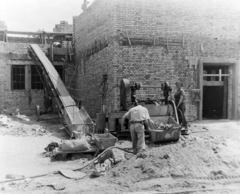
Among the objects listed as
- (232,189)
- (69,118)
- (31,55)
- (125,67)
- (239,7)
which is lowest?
(232,189)

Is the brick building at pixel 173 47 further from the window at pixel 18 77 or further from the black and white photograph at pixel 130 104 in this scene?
the window at pixel 18 77

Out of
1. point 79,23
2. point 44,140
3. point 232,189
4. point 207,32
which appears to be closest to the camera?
point 232,189

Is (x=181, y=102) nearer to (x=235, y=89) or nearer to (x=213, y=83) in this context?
(x=213, y=83)

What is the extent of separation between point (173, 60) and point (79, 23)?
7384 mm

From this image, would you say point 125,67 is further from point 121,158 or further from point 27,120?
point 27,120

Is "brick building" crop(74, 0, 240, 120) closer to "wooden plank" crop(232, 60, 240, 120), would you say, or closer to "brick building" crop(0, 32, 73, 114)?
"wooden plank" crop(232, 60, 240, 120)

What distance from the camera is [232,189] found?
614 centimetres

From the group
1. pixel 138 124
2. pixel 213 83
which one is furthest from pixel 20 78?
pixel 138 124

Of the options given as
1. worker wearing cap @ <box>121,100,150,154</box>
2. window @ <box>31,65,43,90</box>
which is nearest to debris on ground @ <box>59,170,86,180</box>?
worker wearing cap @ <box>121,100,150,154</box>

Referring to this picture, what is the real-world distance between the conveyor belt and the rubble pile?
3.88m

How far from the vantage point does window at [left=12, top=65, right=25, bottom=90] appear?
1798 cm

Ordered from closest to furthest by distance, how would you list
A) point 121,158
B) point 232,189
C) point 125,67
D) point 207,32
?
point 232,189, point 121,158, point 125,67, point 207,32

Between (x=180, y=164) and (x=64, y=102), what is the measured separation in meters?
6.78

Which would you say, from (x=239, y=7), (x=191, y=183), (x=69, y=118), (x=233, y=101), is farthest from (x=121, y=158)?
(x=239, y=7)
